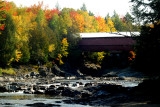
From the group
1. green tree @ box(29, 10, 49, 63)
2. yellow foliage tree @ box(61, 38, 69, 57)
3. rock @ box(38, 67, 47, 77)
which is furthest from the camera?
yellow foliage tree @ box(61, 38, 69, 57)

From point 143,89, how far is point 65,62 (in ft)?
101

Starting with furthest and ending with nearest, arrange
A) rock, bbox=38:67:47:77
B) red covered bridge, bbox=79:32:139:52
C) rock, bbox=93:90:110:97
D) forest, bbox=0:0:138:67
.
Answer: red covered bridge, bbox=79:32:139:52 < rock, bbox=38:67:47:77 < forest, bbox=0:0:138:67 < rock, bbox=93:90:110:97

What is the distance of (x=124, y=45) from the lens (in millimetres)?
36031

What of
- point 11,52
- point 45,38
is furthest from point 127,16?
point 45,38

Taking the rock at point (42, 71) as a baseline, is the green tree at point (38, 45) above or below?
above

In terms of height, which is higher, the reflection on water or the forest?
the forest

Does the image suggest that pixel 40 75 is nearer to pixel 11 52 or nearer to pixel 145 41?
pixel 11 52

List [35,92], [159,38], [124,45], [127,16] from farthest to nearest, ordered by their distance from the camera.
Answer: [124,45]
[35,92]
[127,16]
[159,38]

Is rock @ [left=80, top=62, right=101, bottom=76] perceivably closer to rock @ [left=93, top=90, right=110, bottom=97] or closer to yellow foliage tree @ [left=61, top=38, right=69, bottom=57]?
yellow foliage tree @ [left=61, top=38, right=69, bottom=57]

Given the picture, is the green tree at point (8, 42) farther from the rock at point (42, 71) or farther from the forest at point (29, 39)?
the rock at point (42, 71)

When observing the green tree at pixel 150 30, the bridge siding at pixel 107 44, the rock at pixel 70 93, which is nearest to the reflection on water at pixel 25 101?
the rock at pixel 70 93

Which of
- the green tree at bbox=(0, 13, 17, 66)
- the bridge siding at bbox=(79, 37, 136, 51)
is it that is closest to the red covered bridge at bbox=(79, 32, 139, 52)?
the bridge siding at bbox=(79, 37, 136, 51)

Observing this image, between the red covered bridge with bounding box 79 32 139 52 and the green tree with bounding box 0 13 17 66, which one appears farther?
the red covered bridge with bounding box 79 32 139 52

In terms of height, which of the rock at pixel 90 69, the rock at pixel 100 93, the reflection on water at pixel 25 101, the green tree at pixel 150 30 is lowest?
the rock at pixel 90 69
